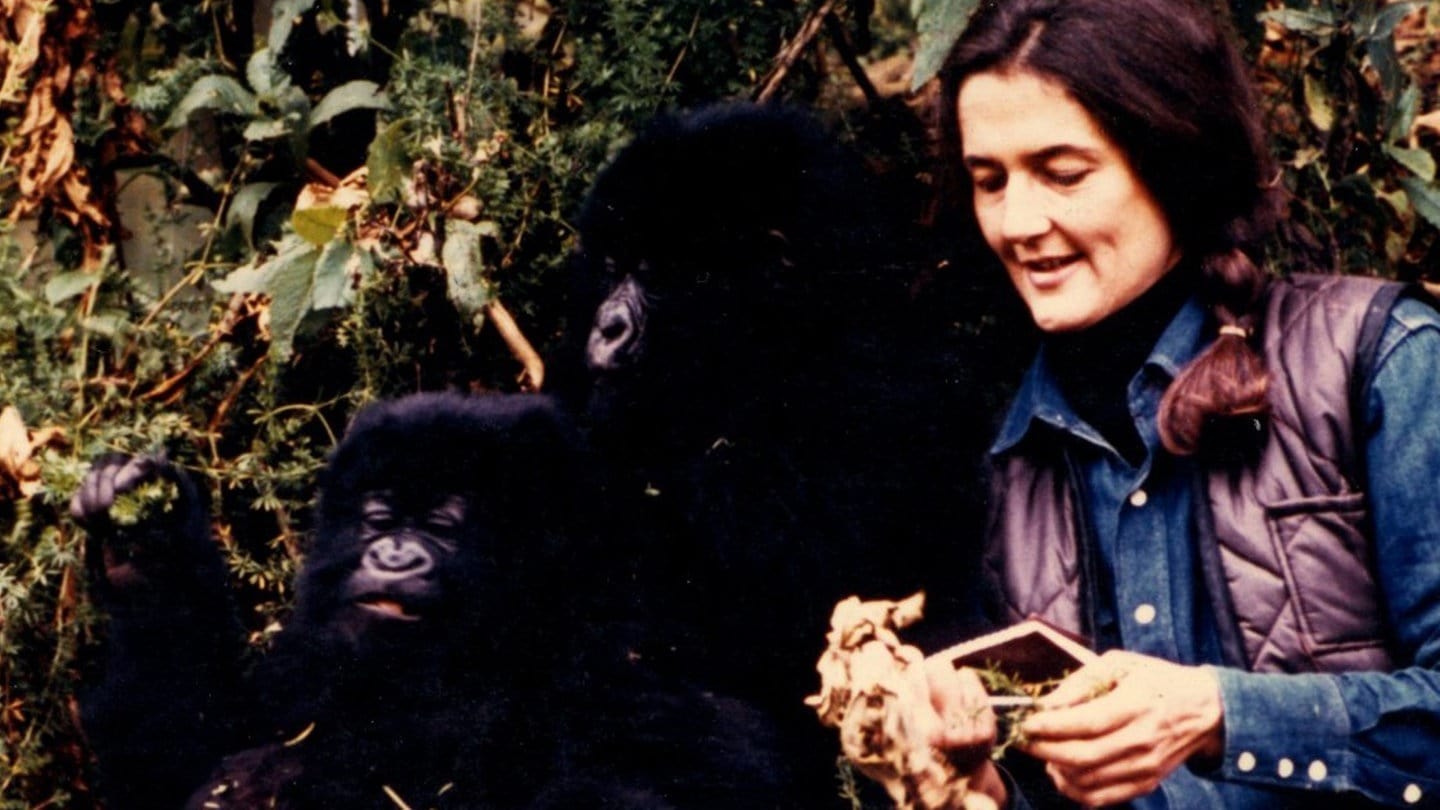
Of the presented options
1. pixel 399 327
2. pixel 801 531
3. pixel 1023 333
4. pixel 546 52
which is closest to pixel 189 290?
pixel 399 327

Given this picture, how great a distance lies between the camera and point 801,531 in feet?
8.94

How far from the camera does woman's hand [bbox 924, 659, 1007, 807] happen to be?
1899 mm

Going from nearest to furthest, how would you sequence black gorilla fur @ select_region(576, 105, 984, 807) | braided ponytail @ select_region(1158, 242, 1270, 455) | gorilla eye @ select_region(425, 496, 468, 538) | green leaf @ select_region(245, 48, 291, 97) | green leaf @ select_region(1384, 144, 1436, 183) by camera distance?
braided ponytail @ select_region(1158, 242, 1270, 455)
gorilla eye @ select_region(425, 496, 468, 538)
black gorilla fur @ select_region(576, 105, 984, 807)
green leaf @ select_region(1384, 144, 1436, 183)
green leaf @ select_region(245, 48, 291, 97)

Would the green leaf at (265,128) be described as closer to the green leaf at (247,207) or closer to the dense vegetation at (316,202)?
the dense vegetation at (316,202)

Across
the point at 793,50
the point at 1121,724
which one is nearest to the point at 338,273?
the point at 793,50

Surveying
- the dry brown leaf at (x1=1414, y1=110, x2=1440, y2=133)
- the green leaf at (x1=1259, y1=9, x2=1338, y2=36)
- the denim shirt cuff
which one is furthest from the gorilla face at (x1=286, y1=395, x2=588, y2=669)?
the dry brown leaf at (x1=1414, y1=110, x2=1440, y2=133)

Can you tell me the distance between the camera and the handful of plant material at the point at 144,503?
102 inches

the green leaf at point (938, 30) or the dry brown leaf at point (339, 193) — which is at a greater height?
the green leaf at point (938, 30)

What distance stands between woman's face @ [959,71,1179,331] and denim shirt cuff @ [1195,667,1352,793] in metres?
0.59

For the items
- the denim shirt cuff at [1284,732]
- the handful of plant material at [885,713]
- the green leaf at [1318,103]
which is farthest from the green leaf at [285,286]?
the green leaf at [1318,103]

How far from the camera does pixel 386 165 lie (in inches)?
121

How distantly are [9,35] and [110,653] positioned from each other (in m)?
1.36

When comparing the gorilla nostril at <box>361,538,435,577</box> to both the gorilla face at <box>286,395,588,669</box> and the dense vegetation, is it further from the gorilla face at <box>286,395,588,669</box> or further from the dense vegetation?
the dense vegetation

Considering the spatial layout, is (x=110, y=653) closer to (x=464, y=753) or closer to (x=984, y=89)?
(x=464, y=753)
